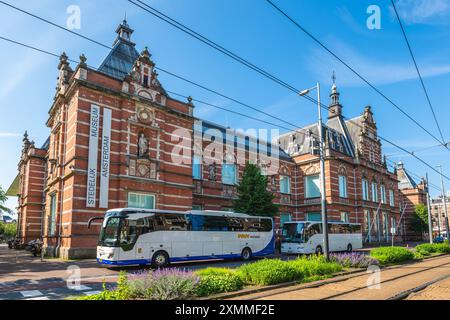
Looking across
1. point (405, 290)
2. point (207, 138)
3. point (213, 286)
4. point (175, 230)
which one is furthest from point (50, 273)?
point (207, 138)

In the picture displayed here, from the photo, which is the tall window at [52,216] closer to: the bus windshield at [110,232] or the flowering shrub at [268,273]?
the bus windshield at [110,232]

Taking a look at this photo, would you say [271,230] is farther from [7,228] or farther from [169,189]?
[7,228]

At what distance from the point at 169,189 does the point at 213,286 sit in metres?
16.7

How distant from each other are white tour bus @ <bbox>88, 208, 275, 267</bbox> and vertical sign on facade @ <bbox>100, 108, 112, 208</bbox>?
485cm

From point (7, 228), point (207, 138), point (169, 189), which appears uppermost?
point (207, 138)

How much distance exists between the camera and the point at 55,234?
23.4 m

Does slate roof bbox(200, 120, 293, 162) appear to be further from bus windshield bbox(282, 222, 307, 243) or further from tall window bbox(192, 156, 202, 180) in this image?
bus windshield bbox(282, 222, 307, 243)

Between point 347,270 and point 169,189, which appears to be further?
point 169,189

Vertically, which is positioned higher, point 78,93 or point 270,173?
point 78,93

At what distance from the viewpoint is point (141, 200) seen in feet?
78.8

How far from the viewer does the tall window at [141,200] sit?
23.4 m

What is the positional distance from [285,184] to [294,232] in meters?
14.6

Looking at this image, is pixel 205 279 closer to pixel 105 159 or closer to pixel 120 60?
pixel 105 159

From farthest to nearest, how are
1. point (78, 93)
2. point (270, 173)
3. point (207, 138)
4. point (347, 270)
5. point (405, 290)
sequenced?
point (270, 173), point (207, 138), point (78, 93), point (347, 270), point (405, 290)
